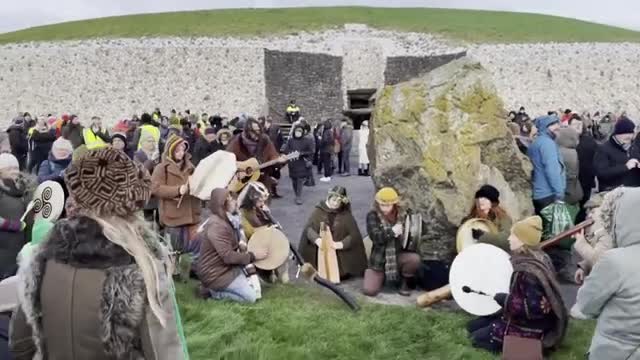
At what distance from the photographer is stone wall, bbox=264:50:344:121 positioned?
33281mm

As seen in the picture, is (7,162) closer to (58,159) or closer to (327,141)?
(58,159)

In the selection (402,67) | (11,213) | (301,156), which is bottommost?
(402,67)

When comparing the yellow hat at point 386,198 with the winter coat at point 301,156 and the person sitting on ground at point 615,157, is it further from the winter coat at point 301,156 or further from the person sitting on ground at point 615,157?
the winter coat at point 301,156

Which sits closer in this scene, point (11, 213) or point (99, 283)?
point (99, 283)

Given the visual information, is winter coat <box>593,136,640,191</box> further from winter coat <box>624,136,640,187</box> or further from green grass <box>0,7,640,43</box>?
green grass <box>0,7,640,43</box>

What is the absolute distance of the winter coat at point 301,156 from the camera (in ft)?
42.2

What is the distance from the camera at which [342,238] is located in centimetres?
784

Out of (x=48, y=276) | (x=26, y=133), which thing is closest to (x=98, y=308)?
(x=48, y=276)

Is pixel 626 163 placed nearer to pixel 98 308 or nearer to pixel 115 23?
pixel 98 308

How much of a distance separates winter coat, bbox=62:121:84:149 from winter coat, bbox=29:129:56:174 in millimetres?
1214

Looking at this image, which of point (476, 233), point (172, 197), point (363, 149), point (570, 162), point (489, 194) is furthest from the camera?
point (363, 149)

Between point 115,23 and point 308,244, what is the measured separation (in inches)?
1945

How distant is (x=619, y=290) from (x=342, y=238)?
4576 mm

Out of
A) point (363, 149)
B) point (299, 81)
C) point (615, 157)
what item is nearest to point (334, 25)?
point (299, 81)
